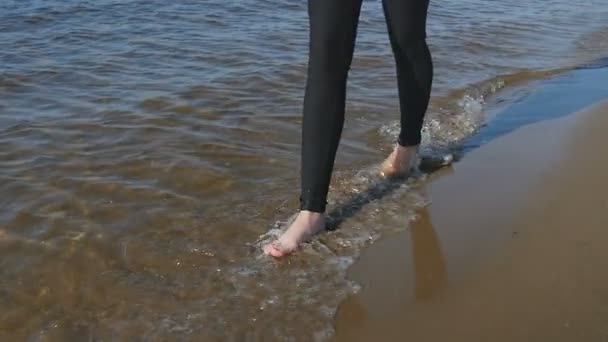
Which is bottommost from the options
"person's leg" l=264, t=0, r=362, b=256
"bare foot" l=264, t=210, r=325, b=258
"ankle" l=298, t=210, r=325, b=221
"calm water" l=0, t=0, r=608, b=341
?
"calm water" l=0, t=0, r=608, b=341

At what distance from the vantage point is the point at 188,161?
10.9ft

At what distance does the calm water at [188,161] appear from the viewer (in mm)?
2201

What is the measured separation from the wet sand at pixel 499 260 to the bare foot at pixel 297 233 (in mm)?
224

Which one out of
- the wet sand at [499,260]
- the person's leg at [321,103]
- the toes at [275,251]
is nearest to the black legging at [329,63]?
the person's leg at [321,103]

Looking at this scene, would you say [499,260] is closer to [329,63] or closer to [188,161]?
[329,63]

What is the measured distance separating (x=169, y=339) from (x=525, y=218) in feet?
4.96

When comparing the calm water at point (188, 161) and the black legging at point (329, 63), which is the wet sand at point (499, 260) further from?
the black legging at point (329, 63)

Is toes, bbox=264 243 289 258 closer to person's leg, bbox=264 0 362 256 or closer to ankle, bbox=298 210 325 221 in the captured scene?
person's leg, bbox=264 0 362 256

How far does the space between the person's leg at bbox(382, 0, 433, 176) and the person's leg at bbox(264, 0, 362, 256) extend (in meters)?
0.33

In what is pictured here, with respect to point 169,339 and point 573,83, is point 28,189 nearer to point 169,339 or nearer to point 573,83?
point 169,339

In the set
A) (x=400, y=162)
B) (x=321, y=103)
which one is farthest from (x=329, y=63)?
(x=400, y=162)

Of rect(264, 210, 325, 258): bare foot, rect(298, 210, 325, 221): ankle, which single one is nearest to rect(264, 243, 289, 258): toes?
rect(264, 210, 325, 258): bare foot

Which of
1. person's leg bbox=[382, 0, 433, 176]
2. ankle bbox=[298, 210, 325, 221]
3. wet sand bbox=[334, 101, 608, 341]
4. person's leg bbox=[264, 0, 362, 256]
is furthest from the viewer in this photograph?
person's leg bbox=[382, 0, 433, 176]

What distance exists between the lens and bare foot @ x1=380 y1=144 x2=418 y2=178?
3.10 metres
